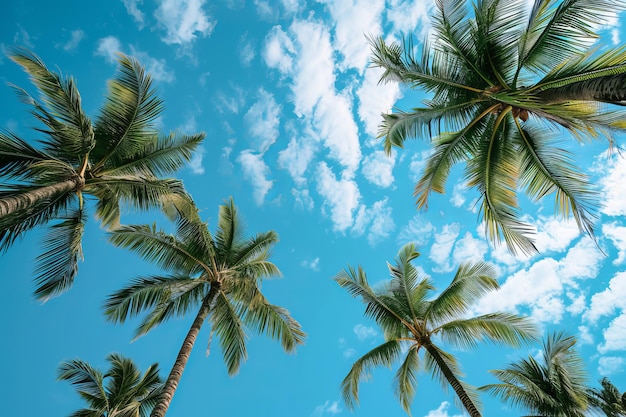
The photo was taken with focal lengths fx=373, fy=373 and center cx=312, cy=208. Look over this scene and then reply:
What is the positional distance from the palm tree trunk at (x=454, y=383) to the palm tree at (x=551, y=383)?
232cm

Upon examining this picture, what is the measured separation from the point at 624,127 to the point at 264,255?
34.7 ft

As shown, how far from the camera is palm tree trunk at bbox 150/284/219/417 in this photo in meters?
9.21

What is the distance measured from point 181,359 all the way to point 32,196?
5.75m

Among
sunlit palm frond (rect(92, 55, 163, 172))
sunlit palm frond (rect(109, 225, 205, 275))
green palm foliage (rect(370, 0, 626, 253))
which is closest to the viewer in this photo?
green palm foliage (rect(370, 0, 626, 253))

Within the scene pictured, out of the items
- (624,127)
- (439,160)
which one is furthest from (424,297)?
(624,127)

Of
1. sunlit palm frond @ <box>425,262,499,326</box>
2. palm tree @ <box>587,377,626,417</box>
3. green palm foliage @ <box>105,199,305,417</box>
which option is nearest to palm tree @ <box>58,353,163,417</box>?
green palm foliage @ <box>105,199,305,417</box>

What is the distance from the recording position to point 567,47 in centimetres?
785

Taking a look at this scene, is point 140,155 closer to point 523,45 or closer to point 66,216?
point 66,216

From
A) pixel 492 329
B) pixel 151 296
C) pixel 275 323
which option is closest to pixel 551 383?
pixel 492 329

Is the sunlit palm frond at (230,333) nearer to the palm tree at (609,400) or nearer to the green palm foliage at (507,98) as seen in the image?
the green palm foliage at (507,98)

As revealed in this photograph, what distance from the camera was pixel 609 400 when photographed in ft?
46.3

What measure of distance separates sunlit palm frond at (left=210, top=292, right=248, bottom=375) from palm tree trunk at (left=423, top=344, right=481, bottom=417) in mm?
6245

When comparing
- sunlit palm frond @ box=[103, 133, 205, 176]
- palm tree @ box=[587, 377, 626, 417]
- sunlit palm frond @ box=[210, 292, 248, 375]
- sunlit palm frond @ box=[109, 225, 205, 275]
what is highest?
sunlit palm frond @ box=[103, 133, 205, 176]

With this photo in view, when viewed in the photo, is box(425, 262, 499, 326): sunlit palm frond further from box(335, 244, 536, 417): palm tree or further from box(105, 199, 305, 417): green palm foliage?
box(105, 199, 305, 417): green palm foliage
